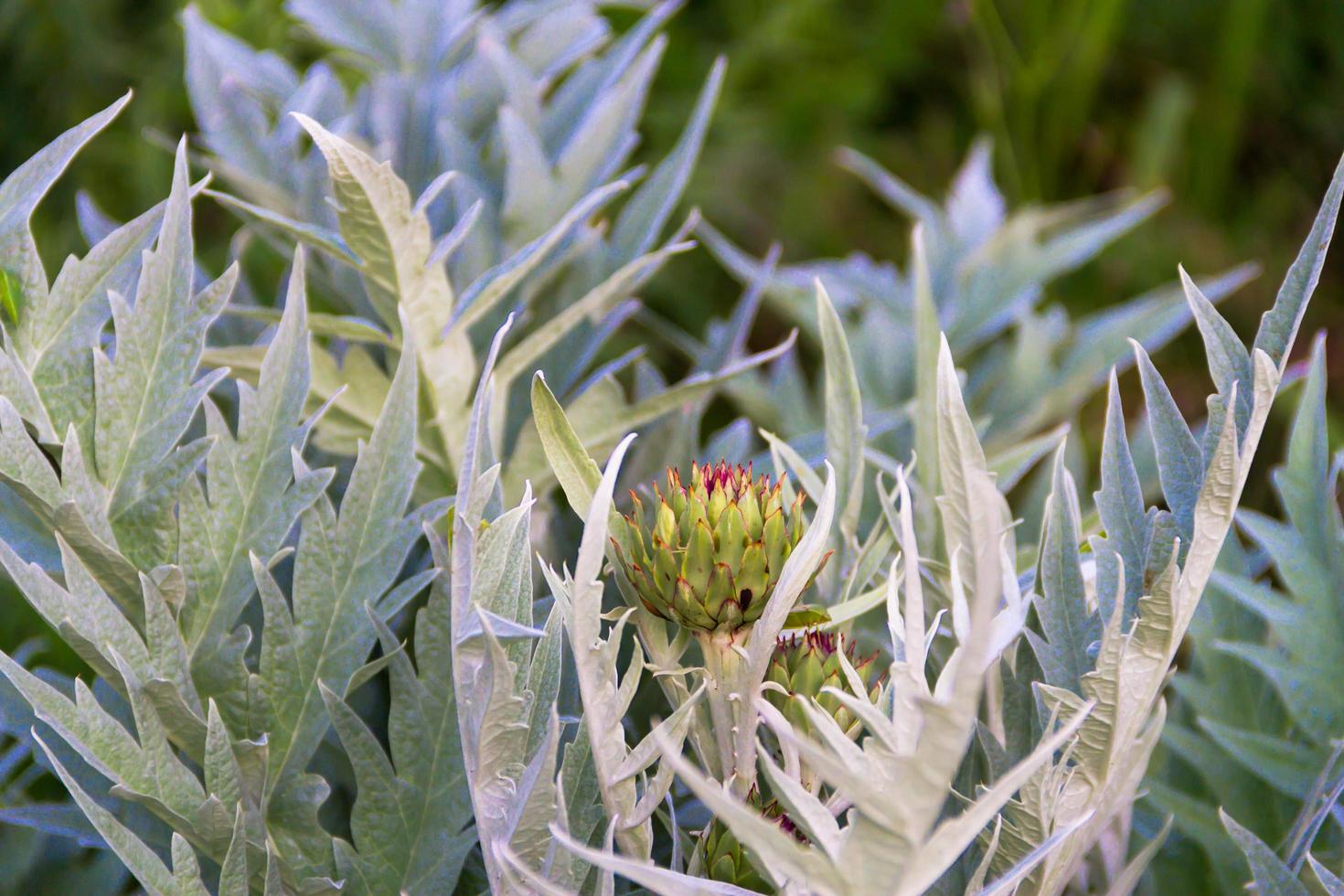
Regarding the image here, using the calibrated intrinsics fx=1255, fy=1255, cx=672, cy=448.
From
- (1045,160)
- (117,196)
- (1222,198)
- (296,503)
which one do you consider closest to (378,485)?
(296,503)

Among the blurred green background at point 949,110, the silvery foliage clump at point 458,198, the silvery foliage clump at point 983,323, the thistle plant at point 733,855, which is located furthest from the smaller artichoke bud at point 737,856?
the blurred green background at point 949,110

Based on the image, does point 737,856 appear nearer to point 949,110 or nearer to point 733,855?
point 733,855

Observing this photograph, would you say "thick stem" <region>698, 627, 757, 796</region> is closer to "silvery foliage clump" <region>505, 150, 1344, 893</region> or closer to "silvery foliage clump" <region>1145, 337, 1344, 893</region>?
"silvery foliage clump" <region>505, 150, 1344, 893</region>

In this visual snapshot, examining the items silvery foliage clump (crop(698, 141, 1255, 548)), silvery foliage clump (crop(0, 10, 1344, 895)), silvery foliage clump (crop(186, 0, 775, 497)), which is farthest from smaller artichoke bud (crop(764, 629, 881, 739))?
silvery foliage clump (crop(698, 141, 1255, 548))

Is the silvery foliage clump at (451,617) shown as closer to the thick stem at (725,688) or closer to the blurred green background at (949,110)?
the thick stem at (725,688)

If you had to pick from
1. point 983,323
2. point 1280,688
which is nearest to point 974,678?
point 1280,688

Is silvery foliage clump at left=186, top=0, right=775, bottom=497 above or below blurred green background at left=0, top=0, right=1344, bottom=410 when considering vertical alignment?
above
